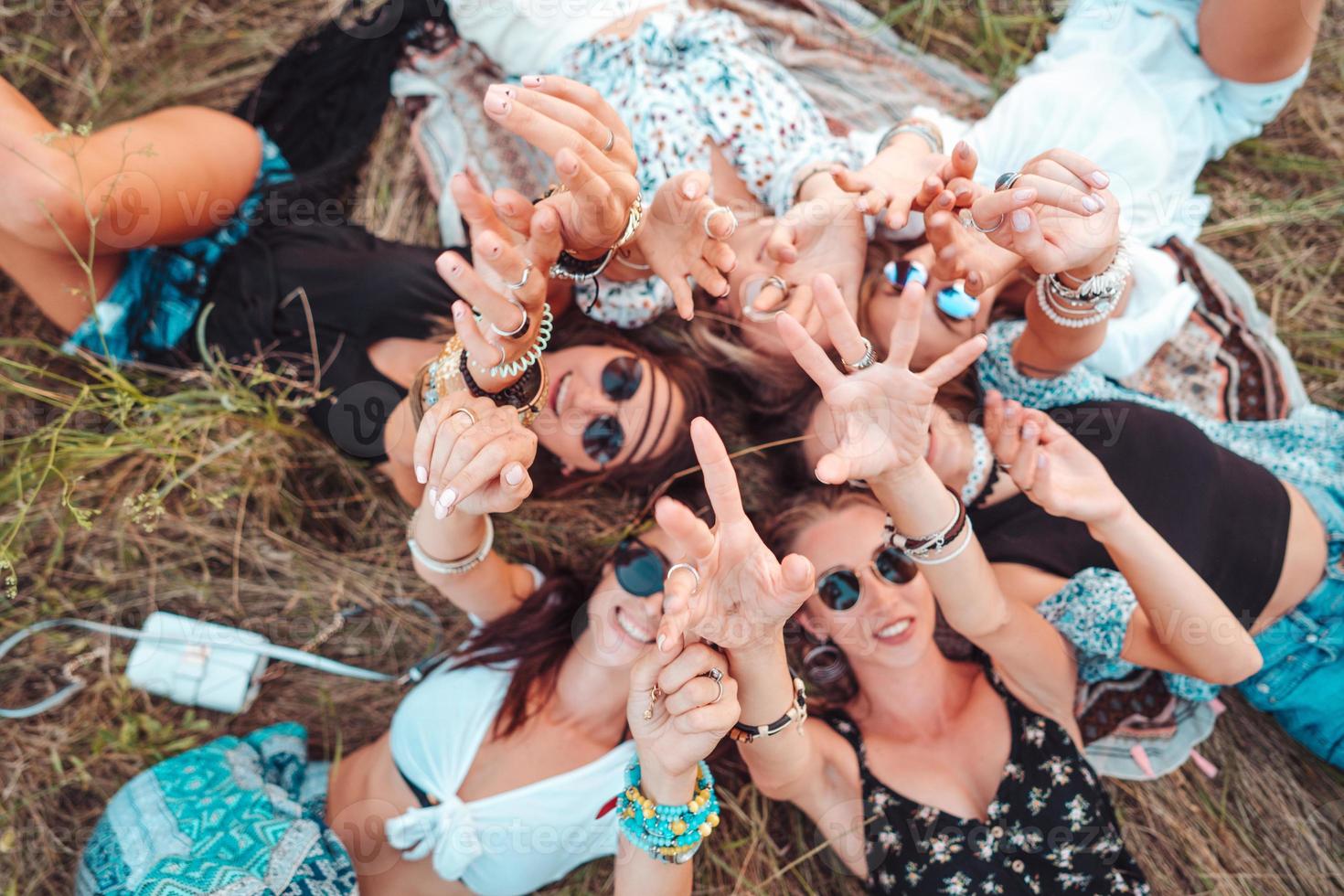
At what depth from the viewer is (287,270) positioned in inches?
113

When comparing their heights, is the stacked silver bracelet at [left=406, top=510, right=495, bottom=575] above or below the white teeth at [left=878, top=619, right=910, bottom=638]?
above

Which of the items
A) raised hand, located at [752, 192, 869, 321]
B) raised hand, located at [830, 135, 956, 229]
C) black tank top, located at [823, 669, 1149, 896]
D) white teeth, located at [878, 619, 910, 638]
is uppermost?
raised hand, located at [830, 135, 956, 229]

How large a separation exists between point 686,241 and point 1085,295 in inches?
43.6

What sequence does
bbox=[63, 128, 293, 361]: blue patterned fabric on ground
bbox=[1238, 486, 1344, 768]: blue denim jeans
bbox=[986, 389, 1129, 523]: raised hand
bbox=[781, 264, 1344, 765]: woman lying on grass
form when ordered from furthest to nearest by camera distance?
bbox=[63, 128, 293, 361]: blue patterned fabric on ground < bbox=[1238, 486, 1344, 768]: blue denim jeans < bbox=[781, 264, 1344, 765]: woman lying on grass < bbox=[986, 389, 1129, 523]: raised hand

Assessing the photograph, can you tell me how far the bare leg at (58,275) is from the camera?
8.68 ft

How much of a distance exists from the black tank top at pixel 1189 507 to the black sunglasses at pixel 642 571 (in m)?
1.11

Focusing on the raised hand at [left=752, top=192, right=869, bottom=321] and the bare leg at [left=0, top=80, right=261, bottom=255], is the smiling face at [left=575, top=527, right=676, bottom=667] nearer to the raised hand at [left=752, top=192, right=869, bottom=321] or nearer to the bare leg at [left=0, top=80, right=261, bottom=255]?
the raised hand at [left=752, top=192, right=869, bottom=321]

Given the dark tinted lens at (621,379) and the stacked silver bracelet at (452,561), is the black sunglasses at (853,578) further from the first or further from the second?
the stacked silver bracelet at (452,561)

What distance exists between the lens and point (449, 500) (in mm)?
1800

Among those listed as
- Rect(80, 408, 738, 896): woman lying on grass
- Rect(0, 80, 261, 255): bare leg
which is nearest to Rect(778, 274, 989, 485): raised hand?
Rect(80, 408, 738, 896): woman lying on grass

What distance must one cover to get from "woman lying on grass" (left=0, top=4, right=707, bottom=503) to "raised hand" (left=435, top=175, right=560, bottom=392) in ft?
2.03

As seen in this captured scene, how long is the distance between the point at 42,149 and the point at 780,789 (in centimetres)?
285

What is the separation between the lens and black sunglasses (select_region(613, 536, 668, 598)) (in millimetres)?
2434

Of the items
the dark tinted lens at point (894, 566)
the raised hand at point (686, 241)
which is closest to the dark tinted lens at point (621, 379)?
the raised hand at point (686, 241)
